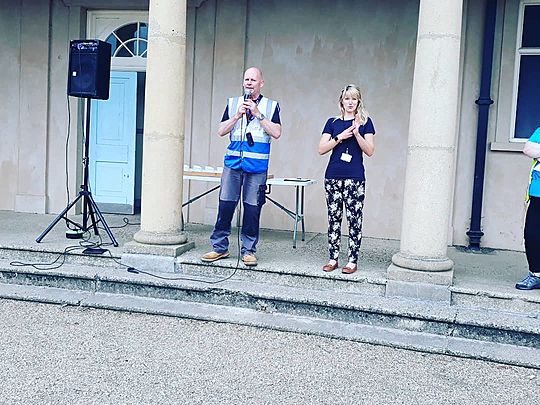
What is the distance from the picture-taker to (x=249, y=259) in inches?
217

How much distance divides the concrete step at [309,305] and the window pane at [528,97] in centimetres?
293

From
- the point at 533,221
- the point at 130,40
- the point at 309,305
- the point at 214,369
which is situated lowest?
the point at 214,369

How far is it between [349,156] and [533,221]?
153 cm

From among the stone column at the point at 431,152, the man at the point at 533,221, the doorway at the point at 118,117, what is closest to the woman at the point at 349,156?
the stone column at the point at 431,152

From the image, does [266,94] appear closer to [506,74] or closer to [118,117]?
[118,117]

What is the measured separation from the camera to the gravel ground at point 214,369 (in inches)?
145

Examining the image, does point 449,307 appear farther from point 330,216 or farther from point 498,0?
point 498,0

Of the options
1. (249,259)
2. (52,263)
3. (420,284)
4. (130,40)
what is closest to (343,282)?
(420,284)

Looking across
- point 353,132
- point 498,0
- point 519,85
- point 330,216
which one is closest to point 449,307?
point 330,216

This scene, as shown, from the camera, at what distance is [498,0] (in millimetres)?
6891

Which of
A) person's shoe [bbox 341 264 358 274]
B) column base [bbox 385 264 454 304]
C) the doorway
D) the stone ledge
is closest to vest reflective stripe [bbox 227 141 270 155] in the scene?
the stone ledge

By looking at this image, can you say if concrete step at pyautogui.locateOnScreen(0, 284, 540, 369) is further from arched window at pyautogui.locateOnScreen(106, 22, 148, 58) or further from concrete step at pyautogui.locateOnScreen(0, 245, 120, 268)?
arched window at pyautogui.locateOnScreen(106, 22, 148, 58)

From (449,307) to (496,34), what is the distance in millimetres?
3476

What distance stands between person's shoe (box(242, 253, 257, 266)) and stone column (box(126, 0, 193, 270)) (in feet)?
2.08
